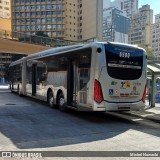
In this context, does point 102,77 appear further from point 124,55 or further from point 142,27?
point 142,27

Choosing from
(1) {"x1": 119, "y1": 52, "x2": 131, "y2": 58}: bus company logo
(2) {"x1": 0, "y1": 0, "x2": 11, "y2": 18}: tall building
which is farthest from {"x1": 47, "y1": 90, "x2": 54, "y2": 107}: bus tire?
(2) {"x1": 0, "y1": 0, "x2": 11, "y2": 18}: tall building

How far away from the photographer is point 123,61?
11438mm

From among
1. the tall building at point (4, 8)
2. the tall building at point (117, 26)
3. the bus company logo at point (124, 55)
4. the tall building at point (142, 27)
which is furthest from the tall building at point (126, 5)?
the bus company logo at point (124, 55)

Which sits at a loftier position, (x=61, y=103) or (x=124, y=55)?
(x=124, y=55)

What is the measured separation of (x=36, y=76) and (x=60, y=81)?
4.77 metres

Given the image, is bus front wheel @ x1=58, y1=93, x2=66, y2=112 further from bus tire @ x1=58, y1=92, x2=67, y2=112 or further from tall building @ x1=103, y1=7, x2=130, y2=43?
tall building @ x1=103, y1=7, x2=130, y2=43

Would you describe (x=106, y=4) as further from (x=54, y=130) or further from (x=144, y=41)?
(x=54, y=130)

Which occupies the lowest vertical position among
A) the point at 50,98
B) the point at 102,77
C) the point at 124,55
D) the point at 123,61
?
the point at 50,98

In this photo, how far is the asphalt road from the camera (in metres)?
7.37

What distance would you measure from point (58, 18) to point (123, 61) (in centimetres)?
11057

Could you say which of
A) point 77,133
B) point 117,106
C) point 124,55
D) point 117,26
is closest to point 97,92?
point 117,106

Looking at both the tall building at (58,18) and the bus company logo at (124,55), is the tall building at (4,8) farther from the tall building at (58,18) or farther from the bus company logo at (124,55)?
the bus company logo at (124,55)

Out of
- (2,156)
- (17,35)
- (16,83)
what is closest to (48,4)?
(17,35)

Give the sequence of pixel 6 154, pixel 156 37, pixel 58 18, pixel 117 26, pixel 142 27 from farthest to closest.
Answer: pixel 156 37, pixel 142 27, pixel 58 18, pixel 117 26, pixel 6 154
